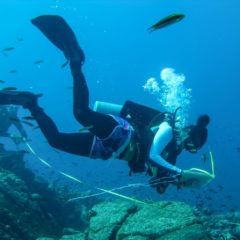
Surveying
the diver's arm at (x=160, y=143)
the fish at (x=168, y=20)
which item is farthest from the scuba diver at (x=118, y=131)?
the fish at (x=168, y=20)

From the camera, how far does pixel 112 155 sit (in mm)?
7605

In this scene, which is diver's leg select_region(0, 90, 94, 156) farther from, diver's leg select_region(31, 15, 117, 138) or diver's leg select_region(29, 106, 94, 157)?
diver's leg select_region(31, 15, 117, 138)

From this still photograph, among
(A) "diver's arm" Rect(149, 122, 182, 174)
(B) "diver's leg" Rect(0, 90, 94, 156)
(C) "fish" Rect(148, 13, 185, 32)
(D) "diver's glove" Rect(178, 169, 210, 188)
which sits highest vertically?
(C) "fish" Rect(148, 13, 185, 32)

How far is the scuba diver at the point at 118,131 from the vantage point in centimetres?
703

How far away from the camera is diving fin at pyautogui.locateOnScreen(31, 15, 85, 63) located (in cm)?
809

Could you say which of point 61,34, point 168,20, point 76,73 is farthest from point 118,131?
point 168,20

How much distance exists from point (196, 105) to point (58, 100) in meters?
52.6

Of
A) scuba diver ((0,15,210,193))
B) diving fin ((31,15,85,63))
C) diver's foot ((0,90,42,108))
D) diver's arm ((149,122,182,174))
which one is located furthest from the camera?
diving fin ((31,15,85,63))

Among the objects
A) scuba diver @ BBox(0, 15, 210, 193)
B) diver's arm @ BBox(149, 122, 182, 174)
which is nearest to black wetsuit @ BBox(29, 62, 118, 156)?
scuba diver @ BBox(0, 15, 210, 193)

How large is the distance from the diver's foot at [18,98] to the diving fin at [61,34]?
119 centimetres

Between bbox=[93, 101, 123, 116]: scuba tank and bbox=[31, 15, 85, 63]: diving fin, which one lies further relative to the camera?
bbox=[31, 15, 85, 63]: diving fin

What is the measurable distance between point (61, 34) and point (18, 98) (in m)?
1.70

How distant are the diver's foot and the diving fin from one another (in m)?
1.19

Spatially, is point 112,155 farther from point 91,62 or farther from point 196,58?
point 91,62
